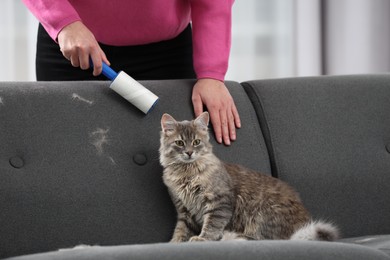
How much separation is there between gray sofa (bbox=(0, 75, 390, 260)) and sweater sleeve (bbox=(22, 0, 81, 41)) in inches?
6.5

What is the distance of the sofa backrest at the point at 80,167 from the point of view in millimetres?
1874

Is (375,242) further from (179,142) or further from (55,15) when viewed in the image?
(55,15)

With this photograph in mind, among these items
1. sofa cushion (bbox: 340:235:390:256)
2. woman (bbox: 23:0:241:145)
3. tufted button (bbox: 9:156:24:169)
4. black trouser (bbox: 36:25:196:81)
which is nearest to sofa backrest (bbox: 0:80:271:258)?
tufted button (bbox: 9:156:24:169)

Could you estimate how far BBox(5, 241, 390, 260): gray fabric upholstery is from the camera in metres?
1.32

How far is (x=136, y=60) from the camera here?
231 cm

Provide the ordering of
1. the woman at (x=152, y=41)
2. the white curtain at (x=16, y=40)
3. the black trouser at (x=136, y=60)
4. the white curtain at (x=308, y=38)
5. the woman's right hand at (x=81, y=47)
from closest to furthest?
the woman's right hand at (x=81, y=47) → the woman at (x=152, y=41) → the black trouser at (x=136, y=60) → the white curtain at (x=16, y=40) → the white curtain at (x=308, y=38)

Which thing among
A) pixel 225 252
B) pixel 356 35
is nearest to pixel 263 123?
pixel 225 252

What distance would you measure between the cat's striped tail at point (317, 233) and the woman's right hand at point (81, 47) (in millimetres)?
704

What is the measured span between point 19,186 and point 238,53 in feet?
6.04

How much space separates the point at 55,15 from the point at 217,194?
692 millimetres

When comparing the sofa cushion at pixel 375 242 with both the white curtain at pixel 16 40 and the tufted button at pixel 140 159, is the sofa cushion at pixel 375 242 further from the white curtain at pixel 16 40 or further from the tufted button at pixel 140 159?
the white curtain at pixel 16 40

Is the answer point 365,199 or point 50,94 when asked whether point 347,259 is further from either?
point 50,94

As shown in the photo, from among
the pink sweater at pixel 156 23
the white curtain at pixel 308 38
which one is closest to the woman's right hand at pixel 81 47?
the pink sweater at pixel 156 23

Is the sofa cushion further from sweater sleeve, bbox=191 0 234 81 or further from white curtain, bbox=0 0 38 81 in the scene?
white curtain, bbox=0 0 38 81
